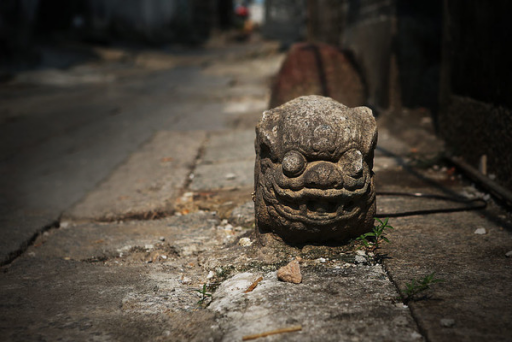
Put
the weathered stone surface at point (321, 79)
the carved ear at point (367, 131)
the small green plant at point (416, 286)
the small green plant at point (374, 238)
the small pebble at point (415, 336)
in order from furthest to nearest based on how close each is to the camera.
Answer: the weathered stone surface at point (321, 79), the small green plant at point (374, 238), the carved ear at point (367, 131), the small green plant at point (416, 286), the small pebble at point (415, 336)

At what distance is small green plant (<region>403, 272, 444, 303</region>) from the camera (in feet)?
6.15

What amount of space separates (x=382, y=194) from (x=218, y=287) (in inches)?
58.4

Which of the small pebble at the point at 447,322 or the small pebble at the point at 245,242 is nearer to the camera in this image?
the small pebble at the point at 447,322

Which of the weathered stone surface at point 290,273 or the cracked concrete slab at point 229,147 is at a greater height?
the weathered stone surface at point 290,273

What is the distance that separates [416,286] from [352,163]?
582 mm

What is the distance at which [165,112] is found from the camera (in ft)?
22.7

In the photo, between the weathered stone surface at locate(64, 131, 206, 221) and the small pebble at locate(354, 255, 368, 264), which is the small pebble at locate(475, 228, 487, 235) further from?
the weathered stone surface at locate(64, 131, 206, 221)

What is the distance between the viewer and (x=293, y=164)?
2068mm

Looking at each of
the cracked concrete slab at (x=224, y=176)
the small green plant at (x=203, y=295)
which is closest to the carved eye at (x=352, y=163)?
the small green plant at (x=203, y=295)

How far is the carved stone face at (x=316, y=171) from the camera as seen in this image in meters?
2.09

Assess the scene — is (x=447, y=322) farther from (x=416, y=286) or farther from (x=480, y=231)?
(x=480, y=231)

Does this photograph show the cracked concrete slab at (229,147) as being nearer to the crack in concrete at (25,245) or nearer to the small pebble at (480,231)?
the crack in concrete at (25,245)

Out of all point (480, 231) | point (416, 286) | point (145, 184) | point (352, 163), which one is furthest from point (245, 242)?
point (145, 184)

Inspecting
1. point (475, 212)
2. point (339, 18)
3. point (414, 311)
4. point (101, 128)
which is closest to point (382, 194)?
point (475, 212)
